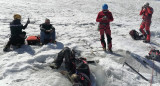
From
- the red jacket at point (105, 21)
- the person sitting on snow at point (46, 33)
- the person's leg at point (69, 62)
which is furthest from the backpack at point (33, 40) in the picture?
the red jacket at point (105, 21)

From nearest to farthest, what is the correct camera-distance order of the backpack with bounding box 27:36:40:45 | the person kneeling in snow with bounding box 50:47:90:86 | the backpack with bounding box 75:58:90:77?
the person kneeling in snow with bounding box 50:47:90:86 < the backpack with bounding box 75:58:90:77 < the backpack with bounding box 27:36:40:45

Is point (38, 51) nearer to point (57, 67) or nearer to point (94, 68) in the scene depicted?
point (57, 67)

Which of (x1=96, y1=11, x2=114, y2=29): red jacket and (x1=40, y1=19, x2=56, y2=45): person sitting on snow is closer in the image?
(x1=96, y1=11, x2=114, y2=29): red jacket

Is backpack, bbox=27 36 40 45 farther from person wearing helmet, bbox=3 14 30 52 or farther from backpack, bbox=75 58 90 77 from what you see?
backpack, bbox=75 58 90 77

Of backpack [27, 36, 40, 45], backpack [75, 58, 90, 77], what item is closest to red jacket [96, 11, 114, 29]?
backpack [75, 58, 90, 77]

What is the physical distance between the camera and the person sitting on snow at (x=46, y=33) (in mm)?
6621

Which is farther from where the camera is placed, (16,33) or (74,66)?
(16,33)

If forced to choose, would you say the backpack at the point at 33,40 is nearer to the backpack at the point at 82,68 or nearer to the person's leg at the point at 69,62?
the person's leg at the point at 69,62

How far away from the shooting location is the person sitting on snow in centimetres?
662

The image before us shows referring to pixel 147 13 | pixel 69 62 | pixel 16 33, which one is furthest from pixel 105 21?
pixel 16 33

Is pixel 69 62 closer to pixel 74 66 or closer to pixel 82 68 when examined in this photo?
pixel 74 66

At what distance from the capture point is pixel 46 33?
6.78 meters

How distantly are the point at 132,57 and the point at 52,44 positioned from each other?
133 inches

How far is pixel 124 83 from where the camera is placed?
448 centimetres
